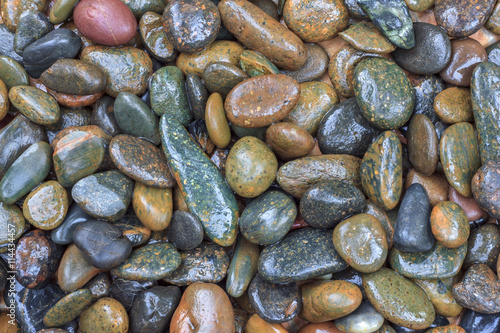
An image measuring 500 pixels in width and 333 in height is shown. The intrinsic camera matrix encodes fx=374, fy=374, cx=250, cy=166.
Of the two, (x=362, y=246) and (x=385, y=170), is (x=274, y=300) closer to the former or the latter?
(x=362, y=246)

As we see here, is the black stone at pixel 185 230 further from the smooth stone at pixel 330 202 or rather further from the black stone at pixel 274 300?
the smooth stone at pixel 330 202

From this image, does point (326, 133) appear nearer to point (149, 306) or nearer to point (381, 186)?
point (381, 186)

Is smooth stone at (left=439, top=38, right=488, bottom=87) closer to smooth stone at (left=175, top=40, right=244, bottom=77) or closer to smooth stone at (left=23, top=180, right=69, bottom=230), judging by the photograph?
smooth stone at (left=175, top=40, right=244, bottom=77)

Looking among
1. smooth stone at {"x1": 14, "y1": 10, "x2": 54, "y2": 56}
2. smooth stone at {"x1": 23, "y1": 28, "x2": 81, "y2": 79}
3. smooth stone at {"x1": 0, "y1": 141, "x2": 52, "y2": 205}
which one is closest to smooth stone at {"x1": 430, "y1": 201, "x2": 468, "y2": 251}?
smooth stone at {"x1": 0, "y1": 141, "x2": 52, "y2": 205}

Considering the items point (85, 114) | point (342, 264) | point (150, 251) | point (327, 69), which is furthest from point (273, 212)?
point (85, 114)

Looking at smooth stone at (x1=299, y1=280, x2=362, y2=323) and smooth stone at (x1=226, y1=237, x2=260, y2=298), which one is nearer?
smooth stone at (x1=299, y1=280, x2=362, y2=323)

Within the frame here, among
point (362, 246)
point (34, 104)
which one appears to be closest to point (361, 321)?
point (362, 246)
